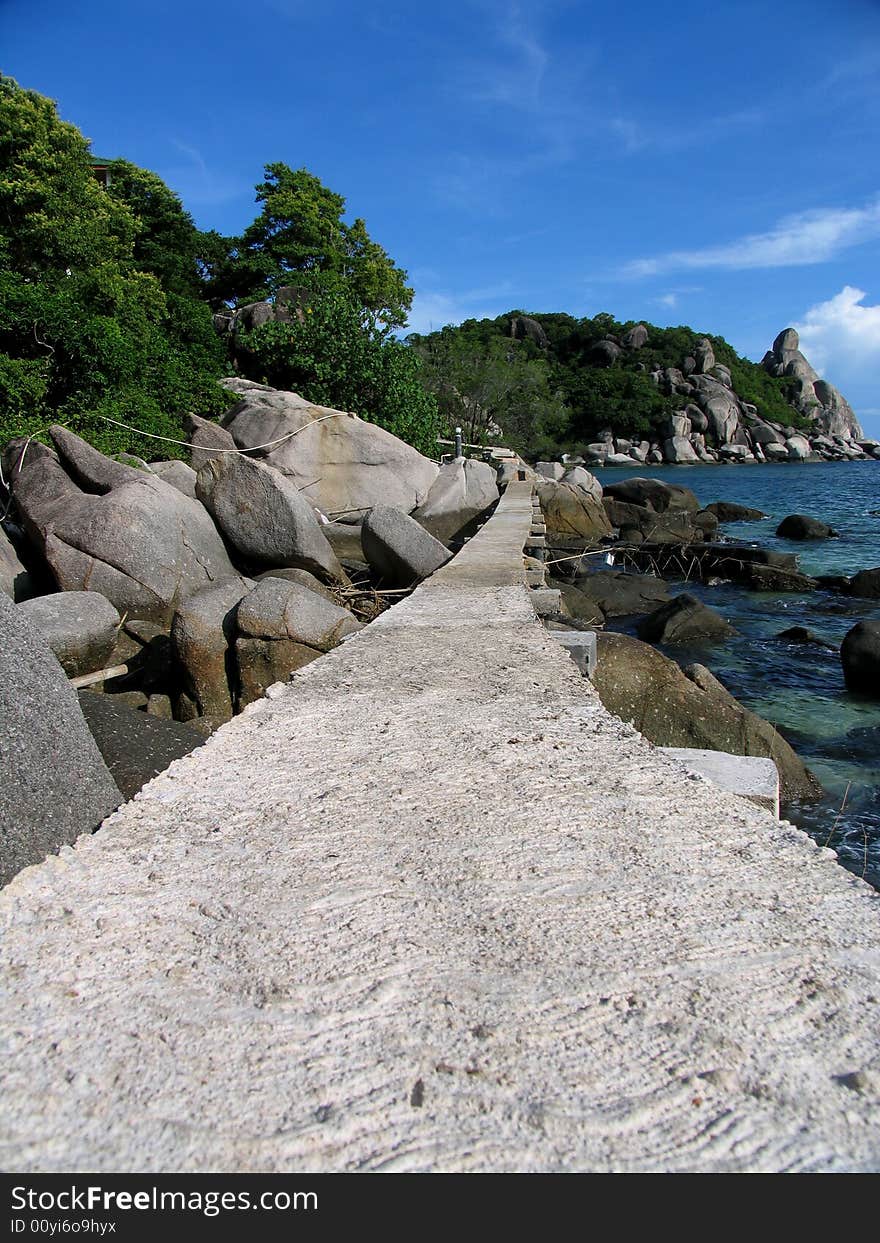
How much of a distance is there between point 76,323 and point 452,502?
5.87 meters

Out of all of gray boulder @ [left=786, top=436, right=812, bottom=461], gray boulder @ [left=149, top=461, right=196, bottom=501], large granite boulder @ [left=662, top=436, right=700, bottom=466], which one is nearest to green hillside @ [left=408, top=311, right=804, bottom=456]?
large granite boulder @ [left=662, top=436, right=700, bottom=466]

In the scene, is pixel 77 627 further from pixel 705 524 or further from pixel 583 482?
pixel 705 524

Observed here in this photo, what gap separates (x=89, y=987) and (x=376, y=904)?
0.69 m

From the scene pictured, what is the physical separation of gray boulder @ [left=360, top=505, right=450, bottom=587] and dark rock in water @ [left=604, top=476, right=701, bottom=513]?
619 inches

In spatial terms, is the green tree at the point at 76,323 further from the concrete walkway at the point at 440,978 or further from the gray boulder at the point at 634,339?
the gray boulder at the point at 634,339

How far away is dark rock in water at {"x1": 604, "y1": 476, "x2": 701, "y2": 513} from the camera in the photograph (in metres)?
23.9

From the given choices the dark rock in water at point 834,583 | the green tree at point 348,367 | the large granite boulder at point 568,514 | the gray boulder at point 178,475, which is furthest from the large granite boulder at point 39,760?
the large granite boulder at point 568,514

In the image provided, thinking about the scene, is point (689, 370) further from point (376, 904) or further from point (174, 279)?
point (376, 904)

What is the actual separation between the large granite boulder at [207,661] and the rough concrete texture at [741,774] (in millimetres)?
3661

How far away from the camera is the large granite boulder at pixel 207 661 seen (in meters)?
6.15
